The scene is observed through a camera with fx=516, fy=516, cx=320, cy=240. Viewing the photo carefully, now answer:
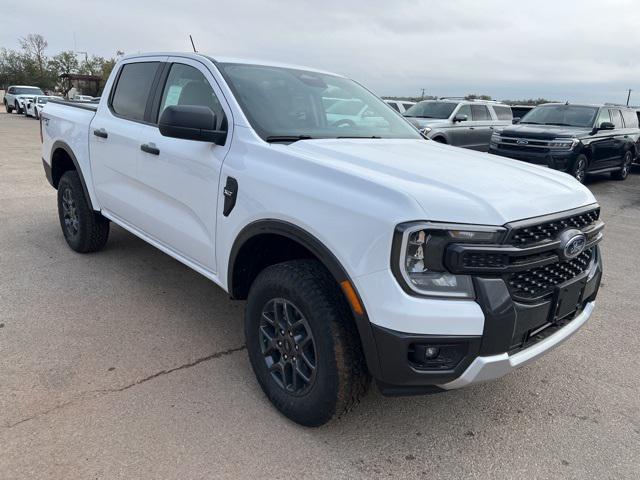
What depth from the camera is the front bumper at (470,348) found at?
6.82 feet

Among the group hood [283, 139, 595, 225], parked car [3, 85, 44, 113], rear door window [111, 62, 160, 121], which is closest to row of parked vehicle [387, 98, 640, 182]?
rear door window [111, 62, 160, 121]

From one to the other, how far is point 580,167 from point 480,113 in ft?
13.2

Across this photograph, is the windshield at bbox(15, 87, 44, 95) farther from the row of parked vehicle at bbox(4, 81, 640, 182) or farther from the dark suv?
the dark suv

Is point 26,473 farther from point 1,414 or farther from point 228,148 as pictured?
point 228,148

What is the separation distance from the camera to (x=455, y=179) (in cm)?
239

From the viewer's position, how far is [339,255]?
223 cm

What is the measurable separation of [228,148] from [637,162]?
1539 cm

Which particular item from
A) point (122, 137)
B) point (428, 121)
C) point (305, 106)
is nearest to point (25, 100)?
point (428, 121)

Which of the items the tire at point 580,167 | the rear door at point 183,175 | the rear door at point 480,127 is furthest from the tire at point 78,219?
the rear door at point 480,127

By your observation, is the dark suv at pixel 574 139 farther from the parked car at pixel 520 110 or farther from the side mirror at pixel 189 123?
the side mirror at pixel 189 123

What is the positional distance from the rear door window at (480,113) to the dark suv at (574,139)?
1.79 m

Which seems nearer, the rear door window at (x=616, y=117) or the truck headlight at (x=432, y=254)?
the truck headlight at (x=432, y=254)

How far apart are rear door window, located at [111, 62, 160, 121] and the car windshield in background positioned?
9.79 metres

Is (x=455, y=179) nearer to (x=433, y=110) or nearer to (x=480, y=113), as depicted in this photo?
(x=433, y=110)
